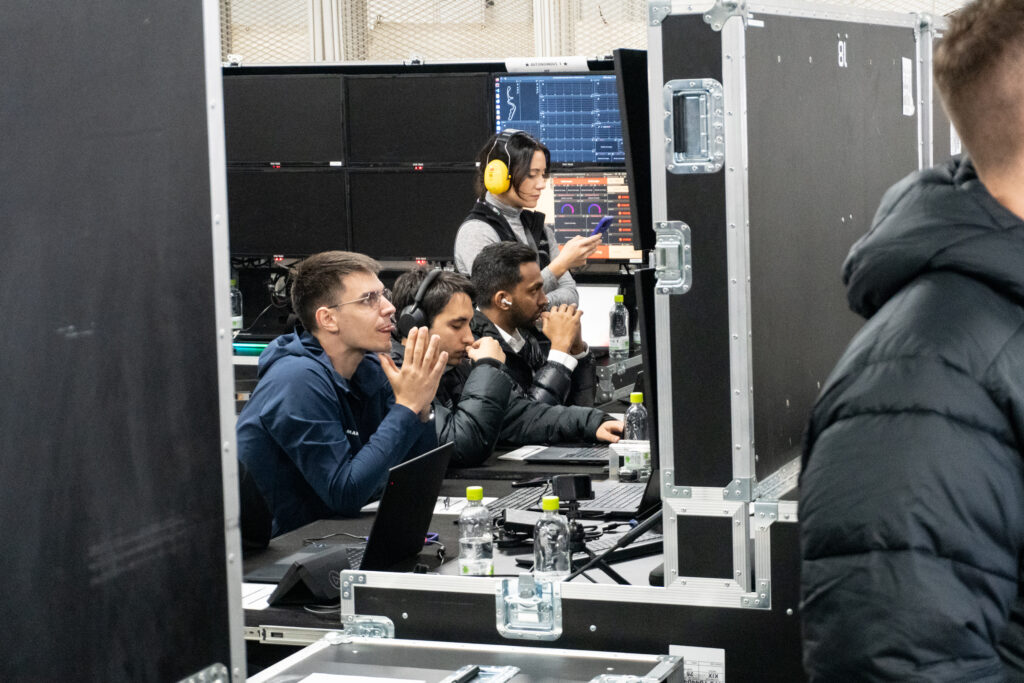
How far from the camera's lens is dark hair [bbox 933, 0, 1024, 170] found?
957 millimetres

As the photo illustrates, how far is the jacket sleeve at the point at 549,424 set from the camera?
3.58 m

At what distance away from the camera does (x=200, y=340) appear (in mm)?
1363

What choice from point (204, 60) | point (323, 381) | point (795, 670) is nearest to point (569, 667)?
point (795, 670)

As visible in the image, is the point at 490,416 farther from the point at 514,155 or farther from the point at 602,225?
the point at 602,225

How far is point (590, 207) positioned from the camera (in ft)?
17.9

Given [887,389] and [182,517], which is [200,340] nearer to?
[182,517]

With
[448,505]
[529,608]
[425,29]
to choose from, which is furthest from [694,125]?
[425,29]

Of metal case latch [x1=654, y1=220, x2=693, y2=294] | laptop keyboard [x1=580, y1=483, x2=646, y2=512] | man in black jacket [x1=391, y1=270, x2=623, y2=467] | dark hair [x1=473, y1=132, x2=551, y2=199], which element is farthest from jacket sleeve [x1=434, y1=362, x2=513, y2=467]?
metal case latch [x1=654, y1=220, x2=693, y2=294]

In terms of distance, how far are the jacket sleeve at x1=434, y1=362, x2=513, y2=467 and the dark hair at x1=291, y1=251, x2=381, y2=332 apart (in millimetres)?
480

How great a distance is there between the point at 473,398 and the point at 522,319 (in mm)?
617

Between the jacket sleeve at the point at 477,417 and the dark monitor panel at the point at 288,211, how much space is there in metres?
2.31

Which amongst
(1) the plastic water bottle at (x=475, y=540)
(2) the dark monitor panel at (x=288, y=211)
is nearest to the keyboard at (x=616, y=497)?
(1) the plastic water bottle at (x=475, y=540)

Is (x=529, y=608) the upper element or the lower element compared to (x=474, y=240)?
lower

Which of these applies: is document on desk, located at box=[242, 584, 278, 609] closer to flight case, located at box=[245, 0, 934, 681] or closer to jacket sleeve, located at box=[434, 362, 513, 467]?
flight case, located at box=[245, 0, 934, 681]
